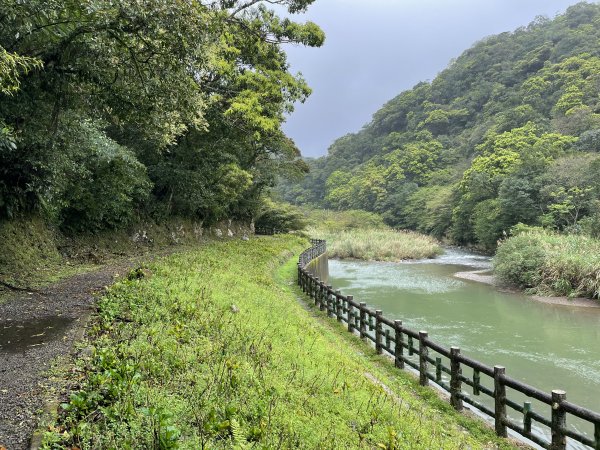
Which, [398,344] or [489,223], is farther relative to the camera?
[489,223]

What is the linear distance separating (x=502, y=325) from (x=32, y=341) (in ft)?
48.7

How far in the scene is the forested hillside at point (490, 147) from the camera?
3394 cm

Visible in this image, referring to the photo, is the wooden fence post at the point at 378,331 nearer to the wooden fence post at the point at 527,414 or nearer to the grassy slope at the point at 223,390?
the grassy slope at the point at 223,390

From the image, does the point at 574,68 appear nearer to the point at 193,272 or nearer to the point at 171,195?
the point at 171,195

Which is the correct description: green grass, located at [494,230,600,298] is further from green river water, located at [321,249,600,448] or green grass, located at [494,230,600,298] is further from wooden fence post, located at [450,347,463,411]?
wooden fence post, located at [450,347,463,411]

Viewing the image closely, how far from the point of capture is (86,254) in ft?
49.9

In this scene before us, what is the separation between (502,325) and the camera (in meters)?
15.9

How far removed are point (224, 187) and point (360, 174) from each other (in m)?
61.5

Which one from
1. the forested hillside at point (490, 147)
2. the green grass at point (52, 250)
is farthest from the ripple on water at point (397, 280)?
the green grass at point (52, 250)

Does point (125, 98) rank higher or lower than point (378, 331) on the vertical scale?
higher

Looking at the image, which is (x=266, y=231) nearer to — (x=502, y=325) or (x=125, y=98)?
(x=502, y=325)

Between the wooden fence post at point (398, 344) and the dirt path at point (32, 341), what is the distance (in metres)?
5.81

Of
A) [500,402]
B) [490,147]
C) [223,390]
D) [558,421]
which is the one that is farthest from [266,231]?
[223,390]

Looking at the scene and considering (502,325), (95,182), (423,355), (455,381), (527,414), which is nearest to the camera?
(527,414)
